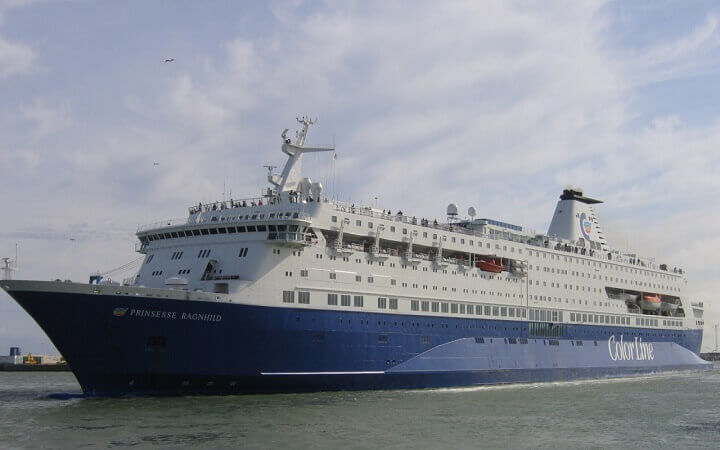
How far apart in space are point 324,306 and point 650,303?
28.8m

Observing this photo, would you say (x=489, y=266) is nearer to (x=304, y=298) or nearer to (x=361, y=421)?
(x=304, y=298)

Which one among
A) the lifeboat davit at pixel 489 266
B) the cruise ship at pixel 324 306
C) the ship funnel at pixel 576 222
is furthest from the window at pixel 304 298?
the ship funnel at pixel 576 222

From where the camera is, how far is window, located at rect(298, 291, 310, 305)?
30552mm

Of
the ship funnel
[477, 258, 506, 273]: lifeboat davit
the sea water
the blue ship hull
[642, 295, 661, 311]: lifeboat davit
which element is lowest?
the sea water

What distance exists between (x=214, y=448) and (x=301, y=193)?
16028mm

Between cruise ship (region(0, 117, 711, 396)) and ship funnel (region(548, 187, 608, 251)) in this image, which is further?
ship funnel (region(548, 187, 608, 251))

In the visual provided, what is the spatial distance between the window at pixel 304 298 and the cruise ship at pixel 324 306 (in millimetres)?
41

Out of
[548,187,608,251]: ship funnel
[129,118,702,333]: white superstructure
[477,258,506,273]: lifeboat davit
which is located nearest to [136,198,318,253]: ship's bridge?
[129,118,702,333]: white superstructure

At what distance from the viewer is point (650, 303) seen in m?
51.0

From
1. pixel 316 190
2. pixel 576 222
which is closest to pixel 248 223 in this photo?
pixel 316 190

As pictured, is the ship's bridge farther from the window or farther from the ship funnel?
the ship funnel

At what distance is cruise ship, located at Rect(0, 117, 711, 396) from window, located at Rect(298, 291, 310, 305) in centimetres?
4

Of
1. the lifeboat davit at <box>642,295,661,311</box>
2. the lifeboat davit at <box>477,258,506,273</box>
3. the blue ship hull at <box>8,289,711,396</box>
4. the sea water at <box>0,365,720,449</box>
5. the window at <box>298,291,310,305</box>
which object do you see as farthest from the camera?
the lifeboat davit at <box>642,295,661,311</box>

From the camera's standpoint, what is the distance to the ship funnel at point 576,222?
5097cm
